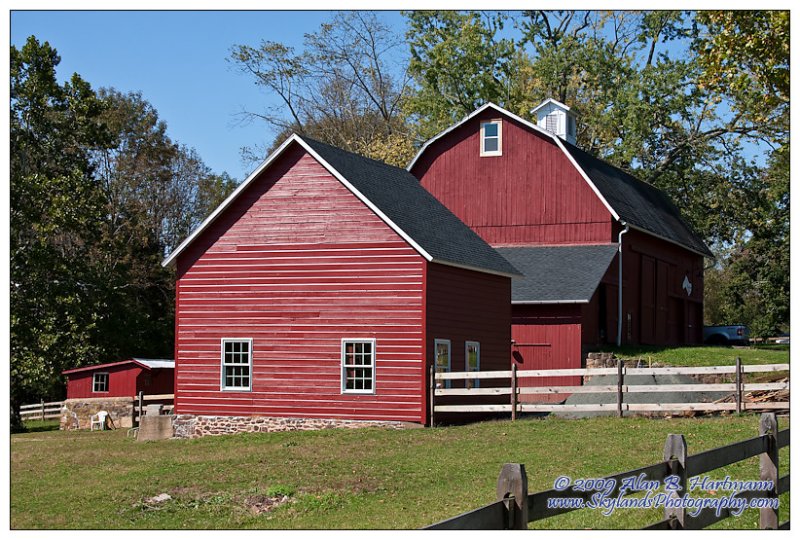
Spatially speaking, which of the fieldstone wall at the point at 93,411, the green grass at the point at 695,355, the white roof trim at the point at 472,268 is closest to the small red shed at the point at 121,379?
the fieldstone wall at the point at 93,411

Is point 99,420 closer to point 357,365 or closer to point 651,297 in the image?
point 357,365

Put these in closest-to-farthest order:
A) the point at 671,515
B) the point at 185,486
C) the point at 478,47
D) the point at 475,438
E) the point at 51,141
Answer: the point at 671,515, the point at 185,486, the point at 475,438, the point at 51,141, the point at 478,47

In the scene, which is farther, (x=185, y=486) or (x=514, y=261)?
(x=514, y=261)

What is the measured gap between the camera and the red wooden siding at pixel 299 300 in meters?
25.8

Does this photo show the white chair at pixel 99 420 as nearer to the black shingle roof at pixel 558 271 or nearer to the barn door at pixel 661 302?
the black shingle roof at pixel 558 271

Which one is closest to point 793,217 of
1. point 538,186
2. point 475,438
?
point 475,438

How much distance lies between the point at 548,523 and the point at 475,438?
351 inches

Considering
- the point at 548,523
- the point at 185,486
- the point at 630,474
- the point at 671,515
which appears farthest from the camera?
the point at 185,486

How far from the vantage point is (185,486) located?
17953mm

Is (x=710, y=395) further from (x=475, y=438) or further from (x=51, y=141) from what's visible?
(x=51, y=141)

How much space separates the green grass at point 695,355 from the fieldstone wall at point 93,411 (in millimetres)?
16070

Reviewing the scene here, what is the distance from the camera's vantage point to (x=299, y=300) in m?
26.8

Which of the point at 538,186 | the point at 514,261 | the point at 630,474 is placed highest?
the point at 538,186

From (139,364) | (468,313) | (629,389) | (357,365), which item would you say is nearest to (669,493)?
(629,389)
